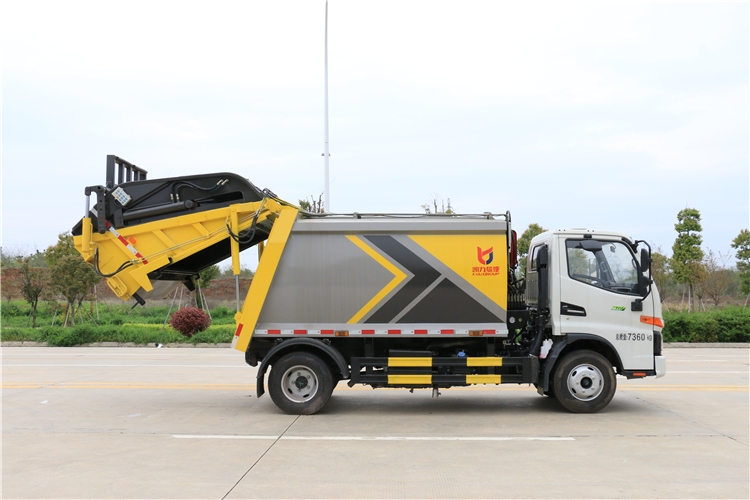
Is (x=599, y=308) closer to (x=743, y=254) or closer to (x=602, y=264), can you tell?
(x=602, y=264)

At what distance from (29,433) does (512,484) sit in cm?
618

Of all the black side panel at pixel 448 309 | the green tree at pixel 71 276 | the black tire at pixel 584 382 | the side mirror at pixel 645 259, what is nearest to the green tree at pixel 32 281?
the green tree at pixel 71 276

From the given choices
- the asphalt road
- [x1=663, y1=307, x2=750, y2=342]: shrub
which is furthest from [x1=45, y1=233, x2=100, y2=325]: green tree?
[x1=663, y1=307, x2=750, y2=342]: shrub

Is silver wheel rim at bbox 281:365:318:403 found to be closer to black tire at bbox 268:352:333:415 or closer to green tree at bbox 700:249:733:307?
black tire at bbox 268:352:333:415

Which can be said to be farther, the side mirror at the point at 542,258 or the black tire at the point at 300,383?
the side mirror at the point at 542,258

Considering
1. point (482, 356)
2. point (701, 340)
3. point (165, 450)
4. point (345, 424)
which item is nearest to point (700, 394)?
point (482, 356)

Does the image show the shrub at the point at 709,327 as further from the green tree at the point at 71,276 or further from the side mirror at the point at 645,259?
the green tree at the point at 71,276

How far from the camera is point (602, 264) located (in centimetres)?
928

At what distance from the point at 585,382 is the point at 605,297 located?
126 cm

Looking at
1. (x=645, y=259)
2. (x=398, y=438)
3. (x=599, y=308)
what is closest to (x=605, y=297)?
(x=599, y=308)

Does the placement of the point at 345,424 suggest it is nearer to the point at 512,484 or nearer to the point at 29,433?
the point at 512,484

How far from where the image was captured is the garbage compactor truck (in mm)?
9109

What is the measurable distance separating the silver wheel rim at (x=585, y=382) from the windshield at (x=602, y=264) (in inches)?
48.8

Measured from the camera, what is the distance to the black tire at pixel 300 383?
916 cm
